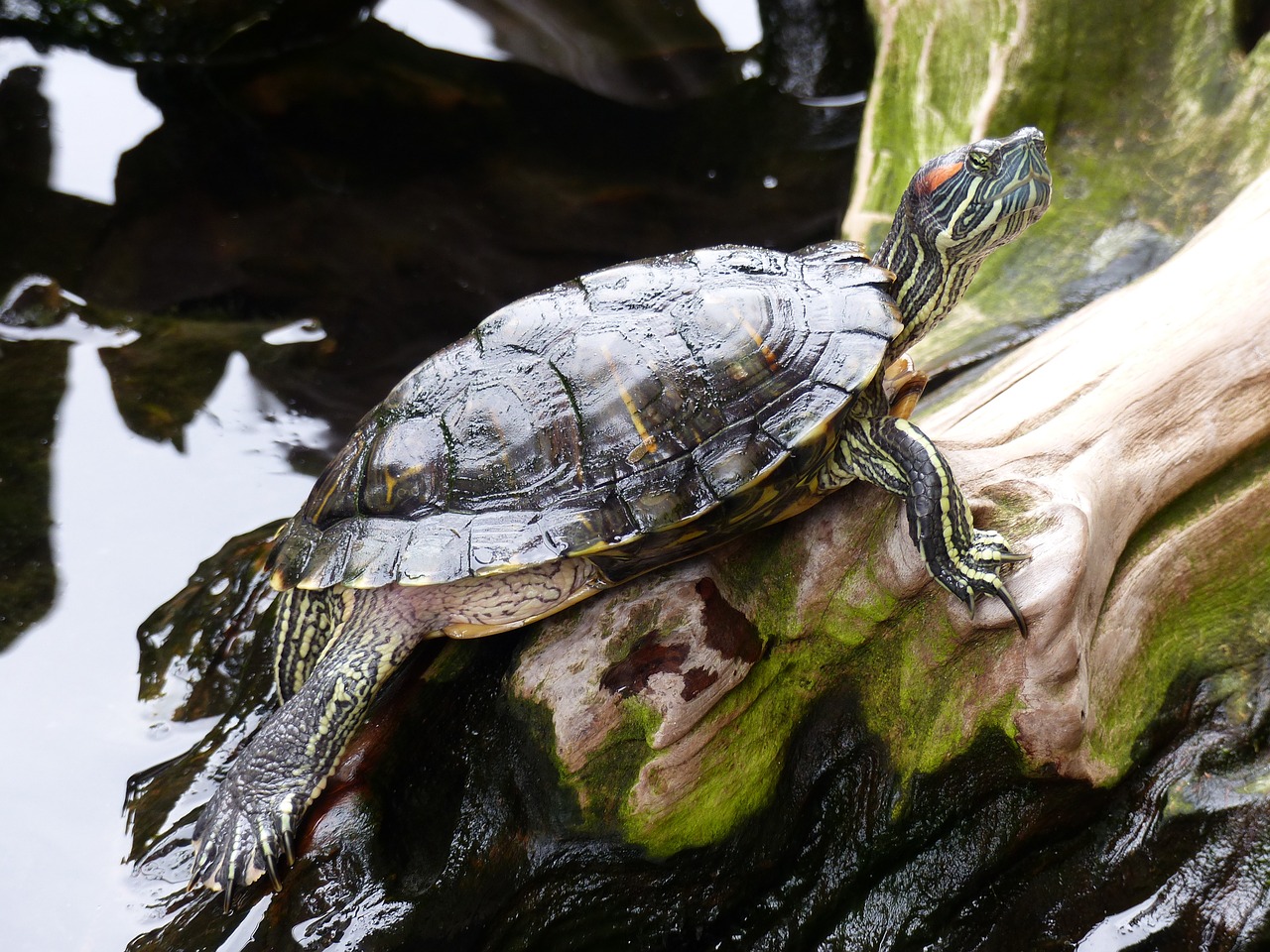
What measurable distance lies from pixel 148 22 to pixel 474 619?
20.6ft

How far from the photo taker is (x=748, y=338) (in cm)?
273

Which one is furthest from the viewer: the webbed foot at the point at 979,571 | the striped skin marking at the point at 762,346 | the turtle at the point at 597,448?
the striped skin marking at the point at 762,346

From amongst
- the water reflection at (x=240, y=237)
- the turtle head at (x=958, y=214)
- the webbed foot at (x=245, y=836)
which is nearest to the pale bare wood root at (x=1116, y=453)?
the turtle head at (x=958, y=214)

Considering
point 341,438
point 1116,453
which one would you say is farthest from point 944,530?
point 341,438

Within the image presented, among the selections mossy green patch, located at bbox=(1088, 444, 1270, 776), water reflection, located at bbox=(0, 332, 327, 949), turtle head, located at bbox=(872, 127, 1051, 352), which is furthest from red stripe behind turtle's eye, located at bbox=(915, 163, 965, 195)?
water reflection, located at bbox=(0, 332, 327, 949)

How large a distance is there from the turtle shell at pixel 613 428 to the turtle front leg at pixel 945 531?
9.5 inches

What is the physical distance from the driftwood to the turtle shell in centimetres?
22

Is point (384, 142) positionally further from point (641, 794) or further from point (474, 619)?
point (641, 794)

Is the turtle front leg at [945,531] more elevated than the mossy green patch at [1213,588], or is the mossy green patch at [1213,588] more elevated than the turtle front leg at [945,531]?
the turtle front leg at [945,531]

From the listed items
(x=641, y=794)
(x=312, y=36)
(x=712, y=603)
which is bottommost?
(x=641, y=794)

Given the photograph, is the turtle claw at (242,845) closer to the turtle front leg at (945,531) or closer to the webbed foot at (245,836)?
the webbed foot at (245,836)

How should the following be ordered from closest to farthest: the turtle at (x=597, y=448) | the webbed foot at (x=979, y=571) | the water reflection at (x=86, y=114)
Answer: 1. the webbed foot at (x=979, y=571)
2. the turtle at (x=597, y=448)
3. the water reflection at (x=86, y=114)

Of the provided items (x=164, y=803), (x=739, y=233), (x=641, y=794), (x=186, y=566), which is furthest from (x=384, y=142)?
(x=641, y=794)

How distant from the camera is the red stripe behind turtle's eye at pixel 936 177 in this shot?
9.06ft
